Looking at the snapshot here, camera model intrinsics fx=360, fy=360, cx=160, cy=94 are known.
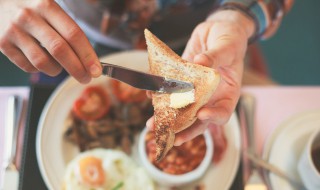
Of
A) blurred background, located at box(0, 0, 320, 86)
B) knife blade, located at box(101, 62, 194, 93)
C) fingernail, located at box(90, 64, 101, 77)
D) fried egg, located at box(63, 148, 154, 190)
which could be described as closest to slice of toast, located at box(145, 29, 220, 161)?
knife blade, located at box(101, 62, 194, 93)

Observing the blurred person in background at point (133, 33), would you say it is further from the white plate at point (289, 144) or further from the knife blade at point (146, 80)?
the white plate at point (289, 144)

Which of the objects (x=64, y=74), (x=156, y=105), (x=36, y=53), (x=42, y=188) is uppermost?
(x=36, y=53)

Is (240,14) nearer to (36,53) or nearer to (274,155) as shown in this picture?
(274,155)

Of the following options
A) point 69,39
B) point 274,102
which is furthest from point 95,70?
point 274,102

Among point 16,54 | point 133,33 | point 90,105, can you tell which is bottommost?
point 90,105

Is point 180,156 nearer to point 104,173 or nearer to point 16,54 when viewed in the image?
point 104,173

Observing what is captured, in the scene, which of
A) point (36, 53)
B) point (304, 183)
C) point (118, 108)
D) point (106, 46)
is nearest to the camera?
point (36, 53)

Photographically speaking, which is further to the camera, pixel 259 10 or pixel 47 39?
pixel 259 10

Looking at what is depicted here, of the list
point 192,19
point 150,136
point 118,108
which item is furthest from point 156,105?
point 192,19
